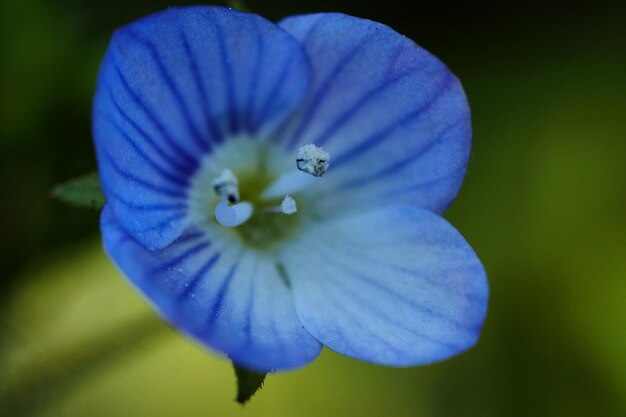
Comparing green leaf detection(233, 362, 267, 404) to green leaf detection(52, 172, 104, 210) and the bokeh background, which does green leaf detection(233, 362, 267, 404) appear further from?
the bokeh background

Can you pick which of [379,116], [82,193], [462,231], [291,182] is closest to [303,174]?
[291,182]

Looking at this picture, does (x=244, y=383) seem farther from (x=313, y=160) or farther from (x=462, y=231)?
(x=462, y=231)

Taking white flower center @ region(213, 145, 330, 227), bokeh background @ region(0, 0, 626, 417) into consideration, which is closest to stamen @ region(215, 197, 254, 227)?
white flower center @ region(213, 145, 330, 227)

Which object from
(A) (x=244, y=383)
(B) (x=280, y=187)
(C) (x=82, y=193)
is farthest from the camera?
(B) (x=280, y=187)

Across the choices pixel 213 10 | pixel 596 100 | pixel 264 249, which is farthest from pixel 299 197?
pixel 596 100

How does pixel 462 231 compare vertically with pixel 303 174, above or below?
below

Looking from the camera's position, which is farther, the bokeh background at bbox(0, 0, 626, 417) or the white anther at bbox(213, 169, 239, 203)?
the bokeh background at bbox(0, 0, 626, 417)
